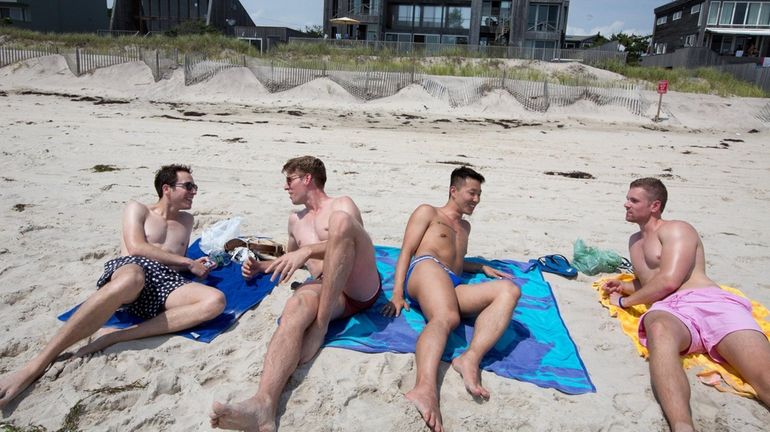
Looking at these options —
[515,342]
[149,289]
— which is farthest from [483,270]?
[149,289]

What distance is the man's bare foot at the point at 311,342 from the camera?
2927mm

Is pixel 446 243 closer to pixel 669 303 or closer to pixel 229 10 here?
pixel 669 303

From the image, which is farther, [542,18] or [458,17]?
[458,17]

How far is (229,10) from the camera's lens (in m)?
38.0

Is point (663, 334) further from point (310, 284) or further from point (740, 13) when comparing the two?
point (740, 13)

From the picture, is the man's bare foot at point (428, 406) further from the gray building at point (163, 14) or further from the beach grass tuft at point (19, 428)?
the gray building at point (163, 14)

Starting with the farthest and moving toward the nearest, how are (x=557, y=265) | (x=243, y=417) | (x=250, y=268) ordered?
(x=557, y=265), (x=250, y=268), (x=243, y=417)

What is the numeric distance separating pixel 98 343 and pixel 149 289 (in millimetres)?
415

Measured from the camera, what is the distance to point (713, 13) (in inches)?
1283

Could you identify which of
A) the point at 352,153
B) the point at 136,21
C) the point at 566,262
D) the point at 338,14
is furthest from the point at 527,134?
the point at 136,21

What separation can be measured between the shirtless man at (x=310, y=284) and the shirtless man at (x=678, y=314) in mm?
1760

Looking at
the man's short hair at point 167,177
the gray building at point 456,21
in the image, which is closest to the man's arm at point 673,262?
the man's short hair at point 167,177

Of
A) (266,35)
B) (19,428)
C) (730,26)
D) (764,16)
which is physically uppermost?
(764,16)

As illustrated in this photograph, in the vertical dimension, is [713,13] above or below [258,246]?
above
